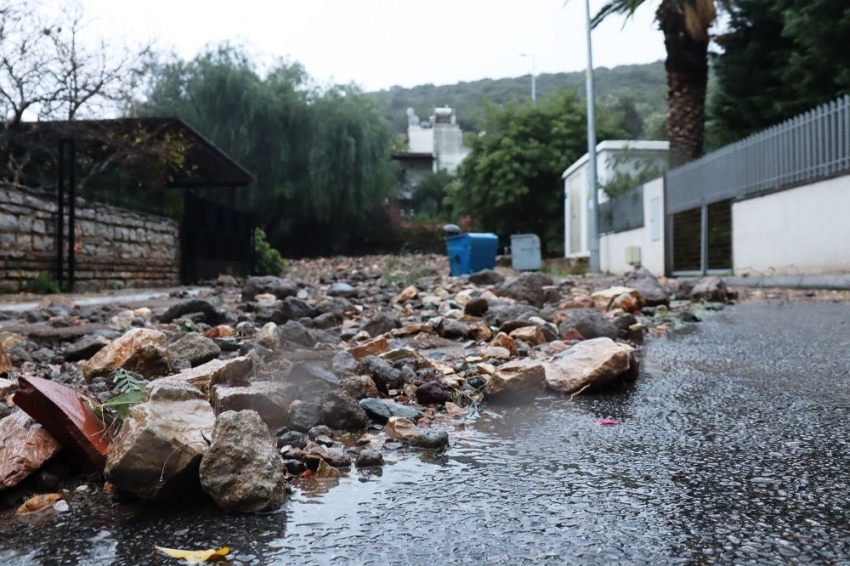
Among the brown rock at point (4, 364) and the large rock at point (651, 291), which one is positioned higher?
the large rock at point (651, 291)

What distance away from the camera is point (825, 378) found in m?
2.41

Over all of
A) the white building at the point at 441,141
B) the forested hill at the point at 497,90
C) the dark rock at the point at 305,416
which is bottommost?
the dark rock at the point at 305,416

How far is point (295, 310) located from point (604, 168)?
15162 mm

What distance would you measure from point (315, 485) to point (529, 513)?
0.46m

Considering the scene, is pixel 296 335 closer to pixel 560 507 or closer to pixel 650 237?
pixel 560 507

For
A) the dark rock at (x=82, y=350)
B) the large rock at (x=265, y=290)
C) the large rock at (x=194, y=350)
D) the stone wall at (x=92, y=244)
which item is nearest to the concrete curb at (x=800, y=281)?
the large rock at (x=265, y=290)

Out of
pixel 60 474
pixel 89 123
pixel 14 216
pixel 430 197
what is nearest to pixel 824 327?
pixel 60 474

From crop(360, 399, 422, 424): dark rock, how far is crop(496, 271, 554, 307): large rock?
11.3ft

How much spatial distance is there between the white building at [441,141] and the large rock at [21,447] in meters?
43.6

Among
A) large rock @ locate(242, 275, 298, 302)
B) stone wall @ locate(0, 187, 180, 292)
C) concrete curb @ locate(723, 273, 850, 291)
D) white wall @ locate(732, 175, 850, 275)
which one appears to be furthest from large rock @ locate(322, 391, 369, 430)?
white wall @ locate(732, 175, 850, 275)

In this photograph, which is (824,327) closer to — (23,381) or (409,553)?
(409,553)

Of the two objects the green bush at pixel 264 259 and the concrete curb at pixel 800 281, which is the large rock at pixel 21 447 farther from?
the green bush at pixel 264 259

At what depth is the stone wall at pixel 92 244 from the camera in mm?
7980

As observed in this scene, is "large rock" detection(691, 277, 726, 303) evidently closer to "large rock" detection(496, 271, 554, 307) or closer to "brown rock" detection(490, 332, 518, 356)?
"large rock" detection(496, 271, 554, 307)
